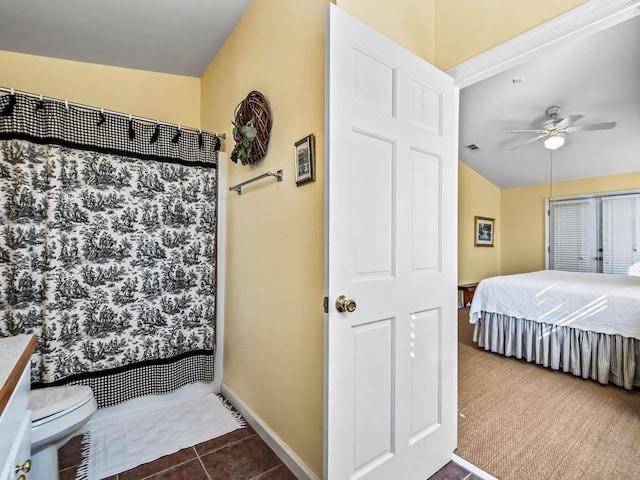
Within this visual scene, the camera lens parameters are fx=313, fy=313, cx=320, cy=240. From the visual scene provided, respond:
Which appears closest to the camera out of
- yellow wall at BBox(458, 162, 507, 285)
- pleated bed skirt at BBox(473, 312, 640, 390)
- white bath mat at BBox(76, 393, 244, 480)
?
white bath mat at BBox(76, 393, 244, 480)

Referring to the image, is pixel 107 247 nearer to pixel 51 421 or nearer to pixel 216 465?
pixel 51 421

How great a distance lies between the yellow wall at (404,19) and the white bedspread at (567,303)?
2474mm

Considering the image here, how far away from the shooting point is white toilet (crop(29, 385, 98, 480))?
1282 millimetres

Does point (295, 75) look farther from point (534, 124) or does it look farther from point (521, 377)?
point (534, 124)

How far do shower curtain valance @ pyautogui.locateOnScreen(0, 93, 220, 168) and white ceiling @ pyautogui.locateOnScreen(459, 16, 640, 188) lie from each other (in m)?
2.41

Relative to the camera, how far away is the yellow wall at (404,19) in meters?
1.41

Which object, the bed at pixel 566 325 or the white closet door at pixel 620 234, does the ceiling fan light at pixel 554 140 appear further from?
the white closet door at pixel 620 234

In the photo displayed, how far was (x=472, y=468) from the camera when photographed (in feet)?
5.19

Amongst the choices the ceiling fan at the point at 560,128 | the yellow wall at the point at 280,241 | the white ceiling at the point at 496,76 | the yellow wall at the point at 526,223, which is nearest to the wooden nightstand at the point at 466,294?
the yellow wall at the point at 526,223

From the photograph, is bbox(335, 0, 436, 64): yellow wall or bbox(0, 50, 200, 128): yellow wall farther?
bbox(0, 50, 200, 128): yellow wall

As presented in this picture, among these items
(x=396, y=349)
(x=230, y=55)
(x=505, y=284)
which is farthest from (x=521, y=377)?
(x=230, y=55)

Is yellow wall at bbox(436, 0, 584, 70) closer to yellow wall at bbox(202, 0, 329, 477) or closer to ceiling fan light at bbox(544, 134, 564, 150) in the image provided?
yellow wall at bbox(202, 0, 329, 477)

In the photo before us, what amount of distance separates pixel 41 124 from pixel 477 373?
3660 millimetres

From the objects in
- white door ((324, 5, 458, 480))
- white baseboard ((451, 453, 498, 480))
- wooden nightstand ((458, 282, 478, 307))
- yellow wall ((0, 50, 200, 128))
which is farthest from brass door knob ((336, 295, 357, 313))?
wooden nightstand ((458, 282, 478, 307))
